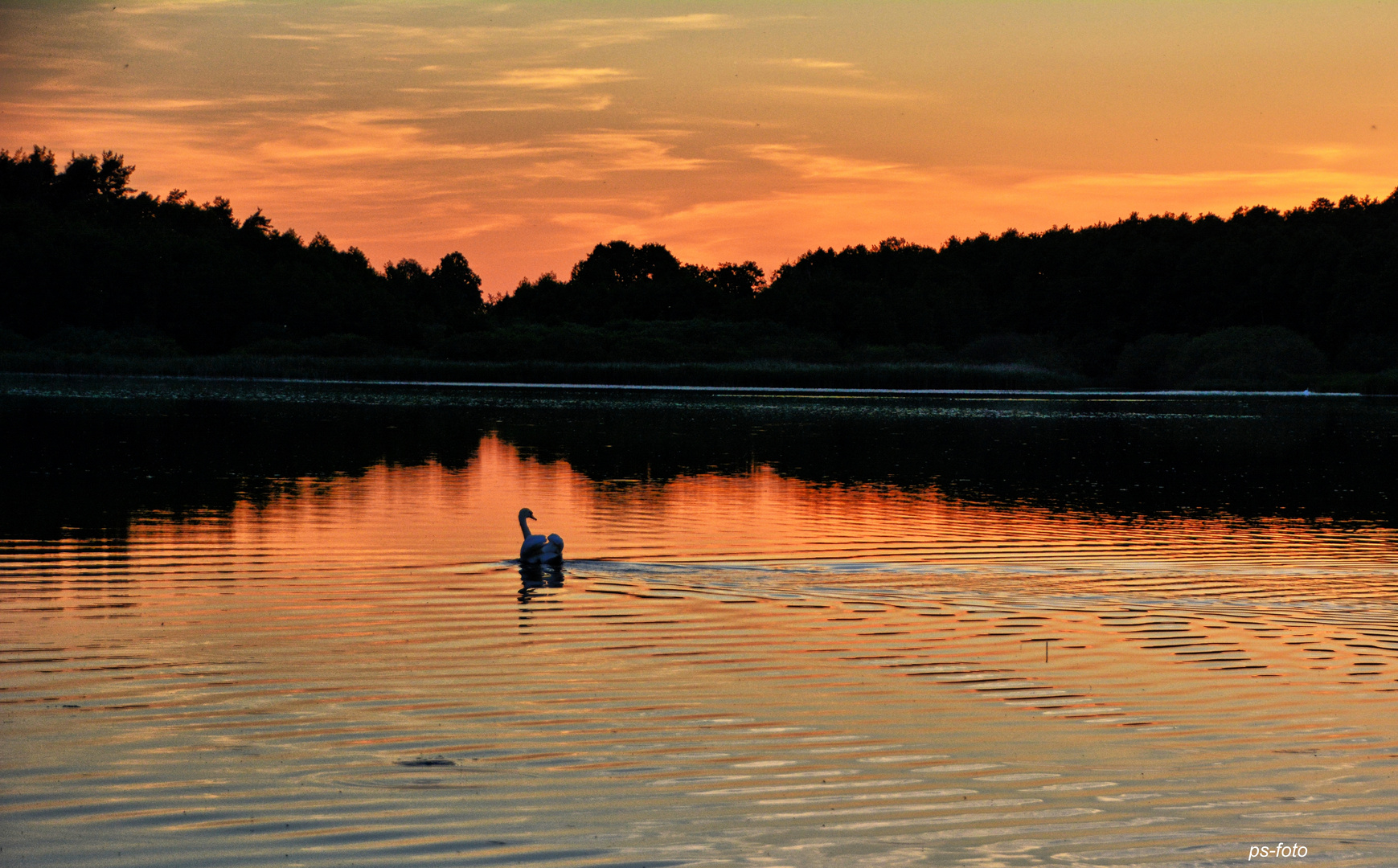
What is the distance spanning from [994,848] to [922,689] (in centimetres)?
358

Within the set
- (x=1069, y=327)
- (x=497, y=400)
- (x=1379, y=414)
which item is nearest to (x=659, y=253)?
(x=1069, y=327)

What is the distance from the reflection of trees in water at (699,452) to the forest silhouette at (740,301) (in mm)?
47434

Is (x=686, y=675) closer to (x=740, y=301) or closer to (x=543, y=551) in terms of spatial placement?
(x=543, y=551)

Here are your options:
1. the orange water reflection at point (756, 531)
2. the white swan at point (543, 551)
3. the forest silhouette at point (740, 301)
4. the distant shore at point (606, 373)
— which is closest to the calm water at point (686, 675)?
the orange water reflection at point (756, 531)

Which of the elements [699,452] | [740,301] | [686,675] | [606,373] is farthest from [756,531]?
[740,301]

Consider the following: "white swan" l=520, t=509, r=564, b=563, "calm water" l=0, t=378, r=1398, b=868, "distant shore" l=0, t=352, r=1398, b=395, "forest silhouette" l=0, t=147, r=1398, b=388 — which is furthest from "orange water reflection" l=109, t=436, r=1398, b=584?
"forest silhouette" l=0, t=147, r=1398, b=388

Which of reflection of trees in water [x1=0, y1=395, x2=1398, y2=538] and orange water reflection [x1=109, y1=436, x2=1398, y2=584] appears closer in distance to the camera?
orange water reflection [x1=109, y1=436, x2=1398, y2=584]

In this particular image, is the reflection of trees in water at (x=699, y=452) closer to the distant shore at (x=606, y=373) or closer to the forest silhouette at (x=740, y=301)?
the distant shore at (x=606, y=373)

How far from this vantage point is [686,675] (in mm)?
11852

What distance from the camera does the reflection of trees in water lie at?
85.4ft

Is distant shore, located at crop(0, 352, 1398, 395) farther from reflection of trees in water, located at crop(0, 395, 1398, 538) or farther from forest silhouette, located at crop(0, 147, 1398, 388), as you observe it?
reflection of trees in water, located at crop(0, 395, 1398, 538)

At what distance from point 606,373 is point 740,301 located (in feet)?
128

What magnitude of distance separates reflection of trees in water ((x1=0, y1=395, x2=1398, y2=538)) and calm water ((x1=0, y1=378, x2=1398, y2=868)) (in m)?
0.43

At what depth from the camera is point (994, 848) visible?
798 centimetres
